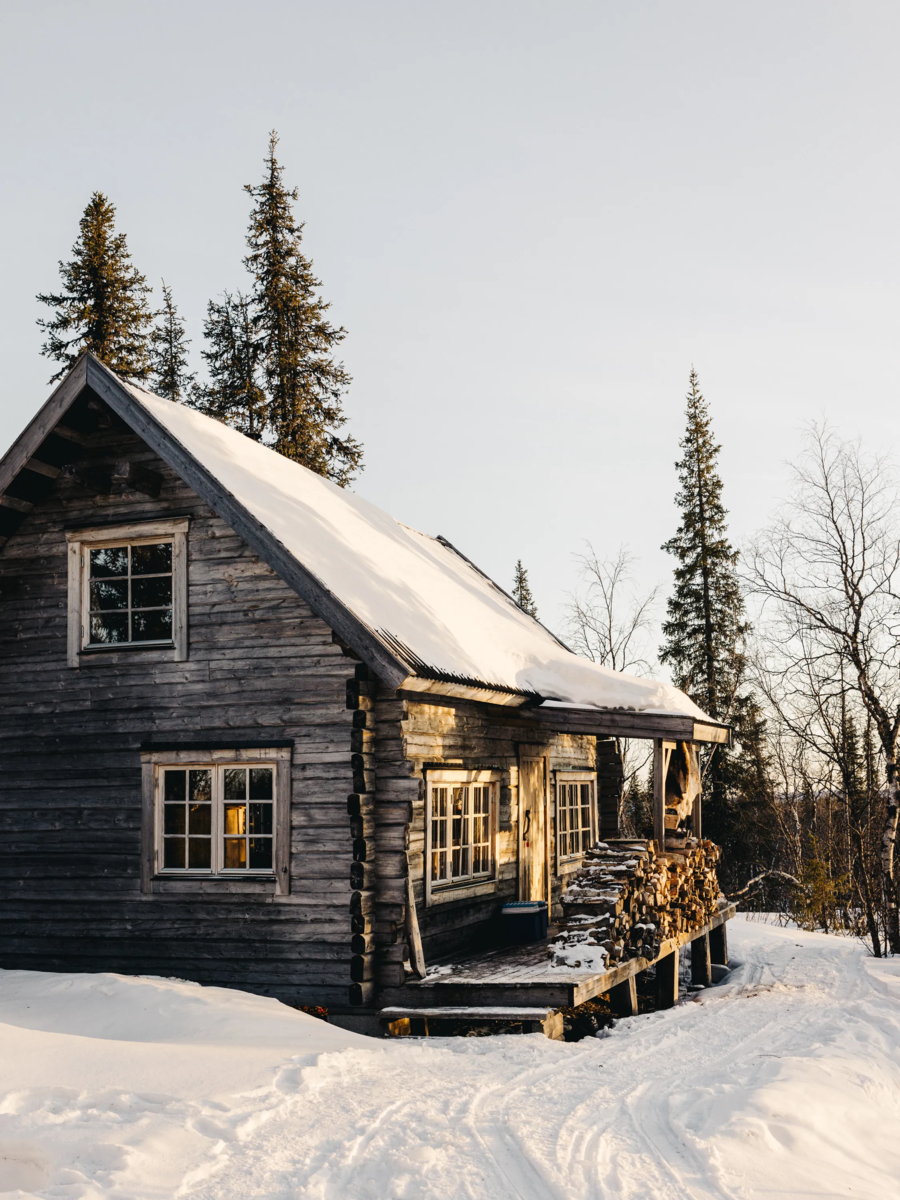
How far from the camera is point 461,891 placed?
13109 millimetres

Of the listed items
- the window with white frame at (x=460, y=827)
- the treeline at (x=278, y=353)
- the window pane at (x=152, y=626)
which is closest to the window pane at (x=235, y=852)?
the window with white frame at (x=460, y=827)

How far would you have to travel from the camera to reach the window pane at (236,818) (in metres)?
11.9

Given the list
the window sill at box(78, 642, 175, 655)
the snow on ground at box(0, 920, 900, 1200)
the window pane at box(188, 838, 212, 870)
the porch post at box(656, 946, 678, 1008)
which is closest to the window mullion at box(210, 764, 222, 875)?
the window pane at box(188, 838, 212, 870)

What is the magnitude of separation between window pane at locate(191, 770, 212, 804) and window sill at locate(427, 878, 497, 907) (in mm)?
2681

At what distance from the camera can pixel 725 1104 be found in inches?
297

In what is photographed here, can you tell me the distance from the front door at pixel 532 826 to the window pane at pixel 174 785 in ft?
16.7

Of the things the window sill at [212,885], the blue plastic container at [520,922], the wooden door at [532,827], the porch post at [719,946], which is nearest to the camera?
the window sill at [212,885]

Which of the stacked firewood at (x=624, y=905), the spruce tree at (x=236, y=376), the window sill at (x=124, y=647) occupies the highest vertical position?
the spruce tree at (x=236, y=376)

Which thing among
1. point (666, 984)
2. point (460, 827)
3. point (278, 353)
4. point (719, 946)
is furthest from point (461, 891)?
point (278, 353)

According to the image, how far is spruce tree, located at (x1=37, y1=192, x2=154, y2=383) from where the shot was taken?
29.0 metres

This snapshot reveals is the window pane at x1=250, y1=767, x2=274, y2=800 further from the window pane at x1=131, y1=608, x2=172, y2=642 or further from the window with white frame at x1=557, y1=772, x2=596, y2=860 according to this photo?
the window with white frame at x1=557, y1=772, x2=596, y2=860

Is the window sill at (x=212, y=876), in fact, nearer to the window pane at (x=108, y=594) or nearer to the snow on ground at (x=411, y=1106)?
the snow on ground at (x=411, y=1106)

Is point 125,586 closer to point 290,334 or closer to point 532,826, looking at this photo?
point 532,826

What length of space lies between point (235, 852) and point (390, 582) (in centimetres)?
389
